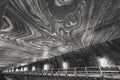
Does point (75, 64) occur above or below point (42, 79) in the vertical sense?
above

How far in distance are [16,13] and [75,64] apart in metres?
9.89

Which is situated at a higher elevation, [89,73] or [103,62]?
[103,62]

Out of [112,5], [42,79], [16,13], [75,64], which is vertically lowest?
[42,79]

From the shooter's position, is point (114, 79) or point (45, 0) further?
point (114, 79)

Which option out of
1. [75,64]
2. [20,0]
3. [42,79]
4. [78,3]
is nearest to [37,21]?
[20,0]

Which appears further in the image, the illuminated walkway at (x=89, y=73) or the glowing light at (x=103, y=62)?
the glowing light at (x=103, y=62)

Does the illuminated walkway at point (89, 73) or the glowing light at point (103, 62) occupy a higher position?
the glowing light at point (103, 62)

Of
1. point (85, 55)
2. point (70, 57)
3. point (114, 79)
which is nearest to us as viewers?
point (114, 79)

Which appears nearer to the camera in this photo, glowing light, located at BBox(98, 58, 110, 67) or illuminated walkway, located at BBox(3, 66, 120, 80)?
illuminated walkway, located at BBox(3, 66, 120, 80)

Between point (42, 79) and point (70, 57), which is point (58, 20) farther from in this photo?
point (70, 57)

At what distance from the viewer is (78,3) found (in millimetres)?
2225

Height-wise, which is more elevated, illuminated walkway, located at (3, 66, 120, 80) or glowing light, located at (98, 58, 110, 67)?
glowing light, located at (98, 58, 110, 67)

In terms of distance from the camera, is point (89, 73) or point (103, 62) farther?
point (103, 62)

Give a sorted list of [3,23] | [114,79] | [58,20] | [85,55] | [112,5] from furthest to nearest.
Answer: [85,55] < [114,79] < [58,20] < [3,23] < [112,5]
